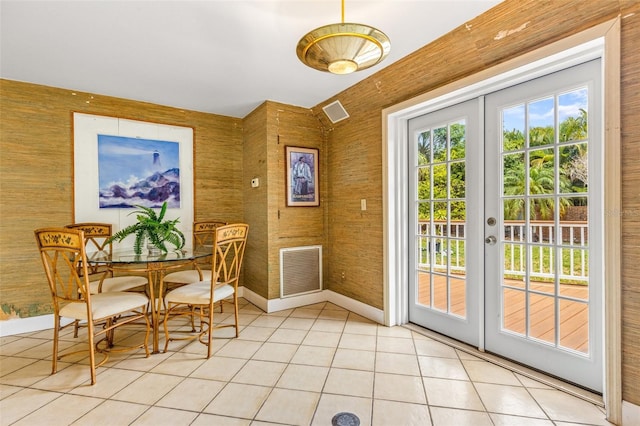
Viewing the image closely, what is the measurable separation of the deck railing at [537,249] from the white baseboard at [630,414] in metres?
0.67

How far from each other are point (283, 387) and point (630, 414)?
1920 millimetres

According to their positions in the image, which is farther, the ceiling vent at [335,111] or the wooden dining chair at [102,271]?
the ceiling vent at [335,111]

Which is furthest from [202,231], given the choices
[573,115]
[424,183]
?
[573,115]

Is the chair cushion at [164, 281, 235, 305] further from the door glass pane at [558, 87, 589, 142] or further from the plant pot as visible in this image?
the door glass pane at [558, 87, 589, 142]

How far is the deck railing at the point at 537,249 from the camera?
193cm

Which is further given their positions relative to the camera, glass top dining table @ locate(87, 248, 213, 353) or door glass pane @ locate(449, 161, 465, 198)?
door glass pane @ locate(449, 161, 465, 198)

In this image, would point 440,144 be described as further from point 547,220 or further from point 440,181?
point 547,220

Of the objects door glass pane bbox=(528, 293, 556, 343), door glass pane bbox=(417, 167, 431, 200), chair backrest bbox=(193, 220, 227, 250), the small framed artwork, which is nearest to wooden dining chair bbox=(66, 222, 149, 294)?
chair backrest bbox=(193, 220, 227, 250)

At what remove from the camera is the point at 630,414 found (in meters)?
1.56

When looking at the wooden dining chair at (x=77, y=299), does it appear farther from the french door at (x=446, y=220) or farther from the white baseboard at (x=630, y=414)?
the white baseboard at (x=630, y=414)

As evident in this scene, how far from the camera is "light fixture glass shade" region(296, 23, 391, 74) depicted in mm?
1402

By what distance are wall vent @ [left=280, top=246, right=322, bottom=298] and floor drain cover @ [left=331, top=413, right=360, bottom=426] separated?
1960 millimetres

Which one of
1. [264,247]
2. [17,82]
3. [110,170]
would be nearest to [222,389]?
[264,247]

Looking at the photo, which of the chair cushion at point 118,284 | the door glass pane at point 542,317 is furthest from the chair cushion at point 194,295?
the door glass pane at point 542,317
